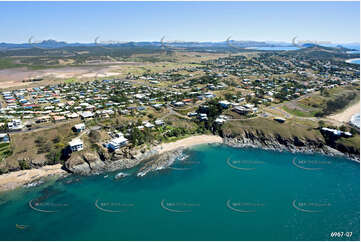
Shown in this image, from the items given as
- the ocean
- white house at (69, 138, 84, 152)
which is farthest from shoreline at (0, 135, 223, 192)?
the ocean

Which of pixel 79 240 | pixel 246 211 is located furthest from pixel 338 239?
pixel 79 240

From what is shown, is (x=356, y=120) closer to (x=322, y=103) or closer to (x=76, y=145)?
(x=322, y=103)

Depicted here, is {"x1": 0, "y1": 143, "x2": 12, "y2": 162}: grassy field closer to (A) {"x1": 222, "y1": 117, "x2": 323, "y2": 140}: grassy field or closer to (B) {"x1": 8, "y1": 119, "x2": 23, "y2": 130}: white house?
(B) {"x1": 8, "y1": 119, "x2": 23, "y2": 130}: white house

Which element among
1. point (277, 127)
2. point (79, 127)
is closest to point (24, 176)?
point (79, 127)

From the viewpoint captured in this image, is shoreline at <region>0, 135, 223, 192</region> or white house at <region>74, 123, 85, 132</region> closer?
shoreline at <region>0, 135, 223, 192</region>

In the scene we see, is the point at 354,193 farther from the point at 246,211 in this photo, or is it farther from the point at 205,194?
the point at 205,194
